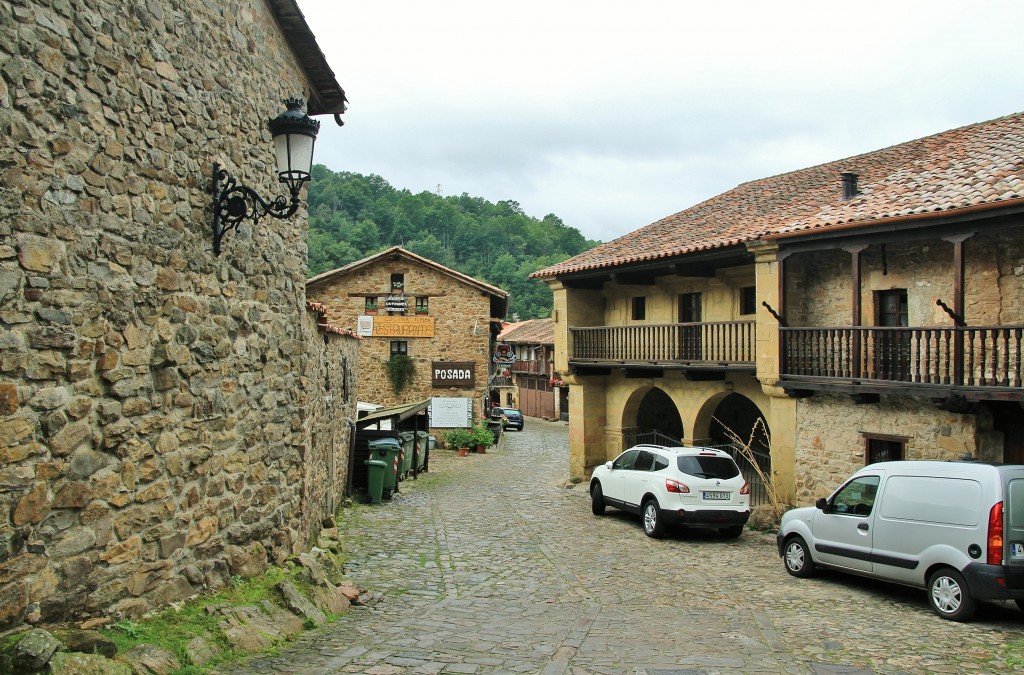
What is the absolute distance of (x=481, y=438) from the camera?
29.2 m

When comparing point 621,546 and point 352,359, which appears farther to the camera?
point 352,359

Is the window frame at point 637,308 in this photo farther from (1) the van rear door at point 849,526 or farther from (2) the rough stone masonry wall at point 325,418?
(1) the van rear door at point 849,526

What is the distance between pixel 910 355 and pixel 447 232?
75.9 metres

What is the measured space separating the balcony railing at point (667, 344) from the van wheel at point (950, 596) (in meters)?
7.29

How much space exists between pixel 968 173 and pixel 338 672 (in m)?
12.3

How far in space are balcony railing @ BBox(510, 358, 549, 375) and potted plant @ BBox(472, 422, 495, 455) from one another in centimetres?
1943

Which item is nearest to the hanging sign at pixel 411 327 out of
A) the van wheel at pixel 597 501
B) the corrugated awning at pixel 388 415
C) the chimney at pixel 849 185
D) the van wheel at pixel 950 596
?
the corrugated awning at pixel 388 415

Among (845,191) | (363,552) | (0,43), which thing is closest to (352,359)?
(363,552)

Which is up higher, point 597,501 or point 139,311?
point 139,311

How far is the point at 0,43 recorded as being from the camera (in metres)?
4.01

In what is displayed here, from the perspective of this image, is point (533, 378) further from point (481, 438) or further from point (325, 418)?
point (325, 418)

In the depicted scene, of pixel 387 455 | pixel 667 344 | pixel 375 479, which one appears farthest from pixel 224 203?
pixel 667 344

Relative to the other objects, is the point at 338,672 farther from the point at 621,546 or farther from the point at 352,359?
the point at 352,359

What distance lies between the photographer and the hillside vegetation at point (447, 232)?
73.4 metres
